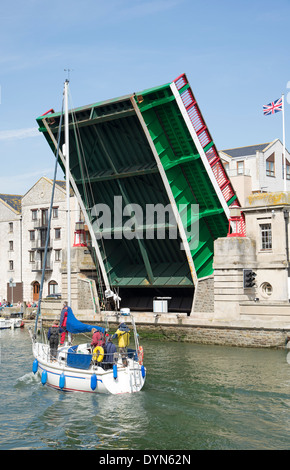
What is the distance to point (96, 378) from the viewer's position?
22750mm

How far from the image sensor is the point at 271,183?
47406 millimetres

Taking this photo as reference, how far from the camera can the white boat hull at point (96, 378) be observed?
22625 millimetres

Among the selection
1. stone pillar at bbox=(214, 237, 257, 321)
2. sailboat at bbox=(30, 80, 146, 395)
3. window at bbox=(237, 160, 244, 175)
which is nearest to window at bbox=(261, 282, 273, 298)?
stone pillar at bbox=(214, 237, 257, 321)

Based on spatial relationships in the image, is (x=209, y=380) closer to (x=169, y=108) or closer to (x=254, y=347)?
(x=254, y=347)

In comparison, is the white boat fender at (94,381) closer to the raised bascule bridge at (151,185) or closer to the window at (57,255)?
the raised bascule bridge at (151,185)

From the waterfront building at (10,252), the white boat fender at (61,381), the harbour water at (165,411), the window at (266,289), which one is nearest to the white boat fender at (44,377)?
the harbour water at (165,411)

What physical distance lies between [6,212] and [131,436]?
52.9 meters

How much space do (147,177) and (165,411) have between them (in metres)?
20.7

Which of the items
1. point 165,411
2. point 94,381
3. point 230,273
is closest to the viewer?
point 165,411

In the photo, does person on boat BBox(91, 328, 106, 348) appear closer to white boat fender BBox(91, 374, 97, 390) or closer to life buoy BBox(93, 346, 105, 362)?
life buoy BBox(93, 346, 105, 362)

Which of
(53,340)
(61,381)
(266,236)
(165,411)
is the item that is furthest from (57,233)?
(165,411)

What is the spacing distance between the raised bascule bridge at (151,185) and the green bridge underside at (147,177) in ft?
0.20

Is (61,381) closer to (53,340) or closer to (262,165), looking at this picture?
(53,340)

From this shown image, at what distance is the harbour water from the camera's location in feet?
58.0
